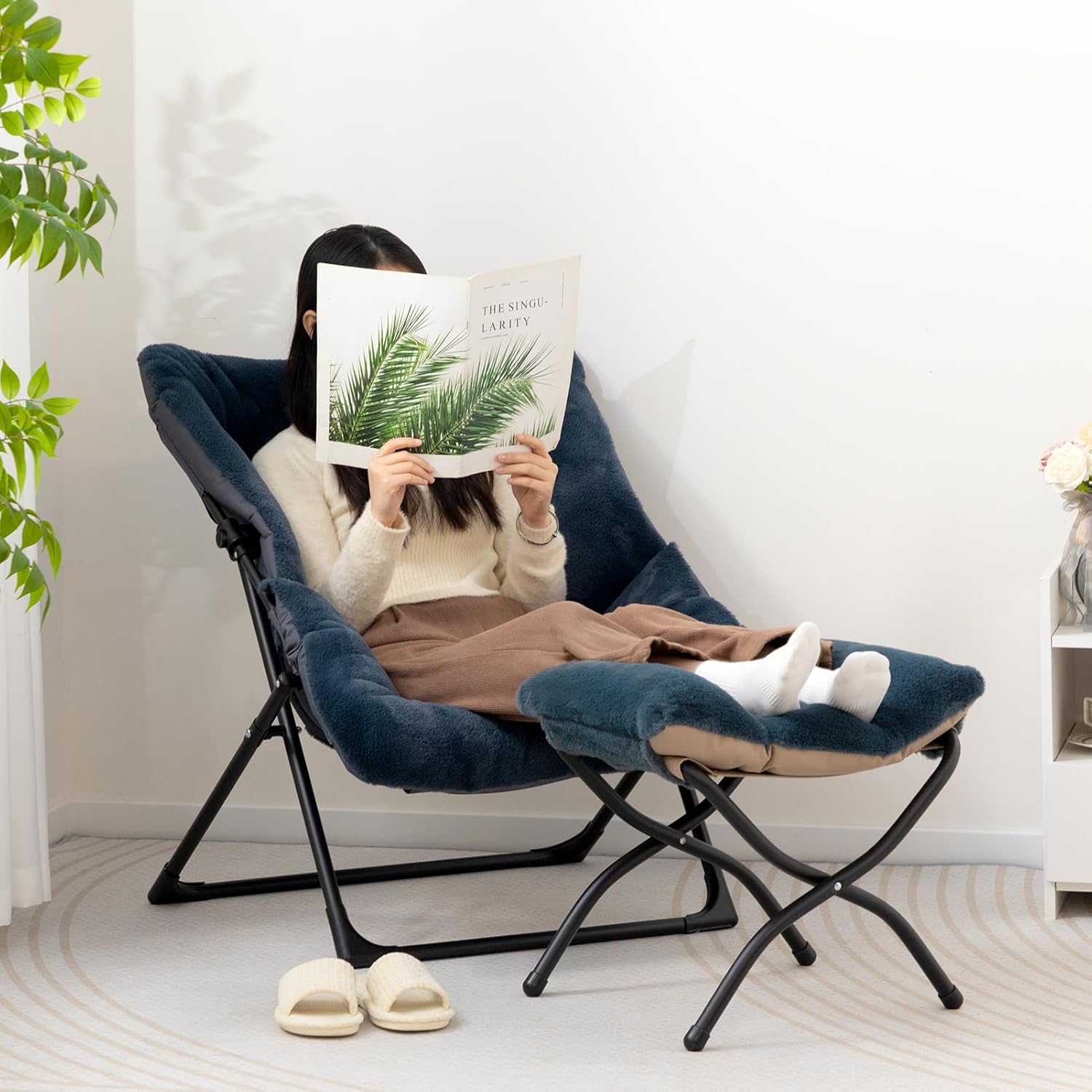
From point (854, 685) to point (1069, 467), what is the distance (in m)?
0.69

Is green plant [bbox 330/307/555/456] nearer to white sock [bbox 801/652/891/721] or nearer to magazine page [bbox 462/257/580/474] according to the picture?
magazine page [bbox 462/257/580/474]

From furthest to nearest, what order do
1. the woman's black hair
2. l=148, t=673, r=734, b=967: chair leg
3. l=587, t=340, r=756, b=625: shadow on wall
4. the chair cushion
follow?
l=587, t=340, r=756, b=625: shadow on wall, the woman's black hair, l=148, t=673, r=734, b=967: chair leg, the chair cushion

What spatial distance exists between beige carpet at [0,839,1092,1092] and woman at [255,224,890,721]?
40cm

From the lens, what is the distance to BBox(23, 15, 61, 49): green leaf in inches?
60.9

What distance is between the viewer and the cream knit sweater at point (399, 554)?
196 centimetres

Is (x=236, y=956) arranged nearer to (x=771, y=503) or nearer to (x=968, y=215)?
(x=771, y=503)

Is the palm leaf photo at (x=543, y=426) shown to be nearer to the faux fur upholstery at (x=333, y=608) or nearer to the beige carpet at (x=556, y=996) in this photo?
the faux fur upholstery at (x=333, y=608)

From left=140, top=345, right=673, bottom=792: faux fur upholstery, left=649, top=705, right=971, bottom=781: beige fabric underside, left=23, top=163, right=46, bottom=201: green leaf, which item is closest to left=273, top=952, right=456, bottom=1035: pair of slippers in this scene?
left=140, top=345, right=673, bottom=792: faux fur upholstery

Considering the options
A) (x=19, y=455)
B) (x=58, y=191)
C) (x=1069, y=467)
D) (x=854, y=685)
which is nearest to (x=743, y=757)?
(x=854, y=685)

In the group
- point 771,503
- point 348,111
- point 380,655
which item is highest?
point 348,111

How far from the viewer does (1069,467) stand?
1989 millimetres

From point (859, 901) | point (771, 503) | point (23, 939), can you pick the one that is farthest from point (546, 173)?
point (23, 939)

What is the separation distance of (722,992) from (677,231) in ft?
4.27

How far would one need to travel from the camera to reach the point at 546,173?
2342mm
